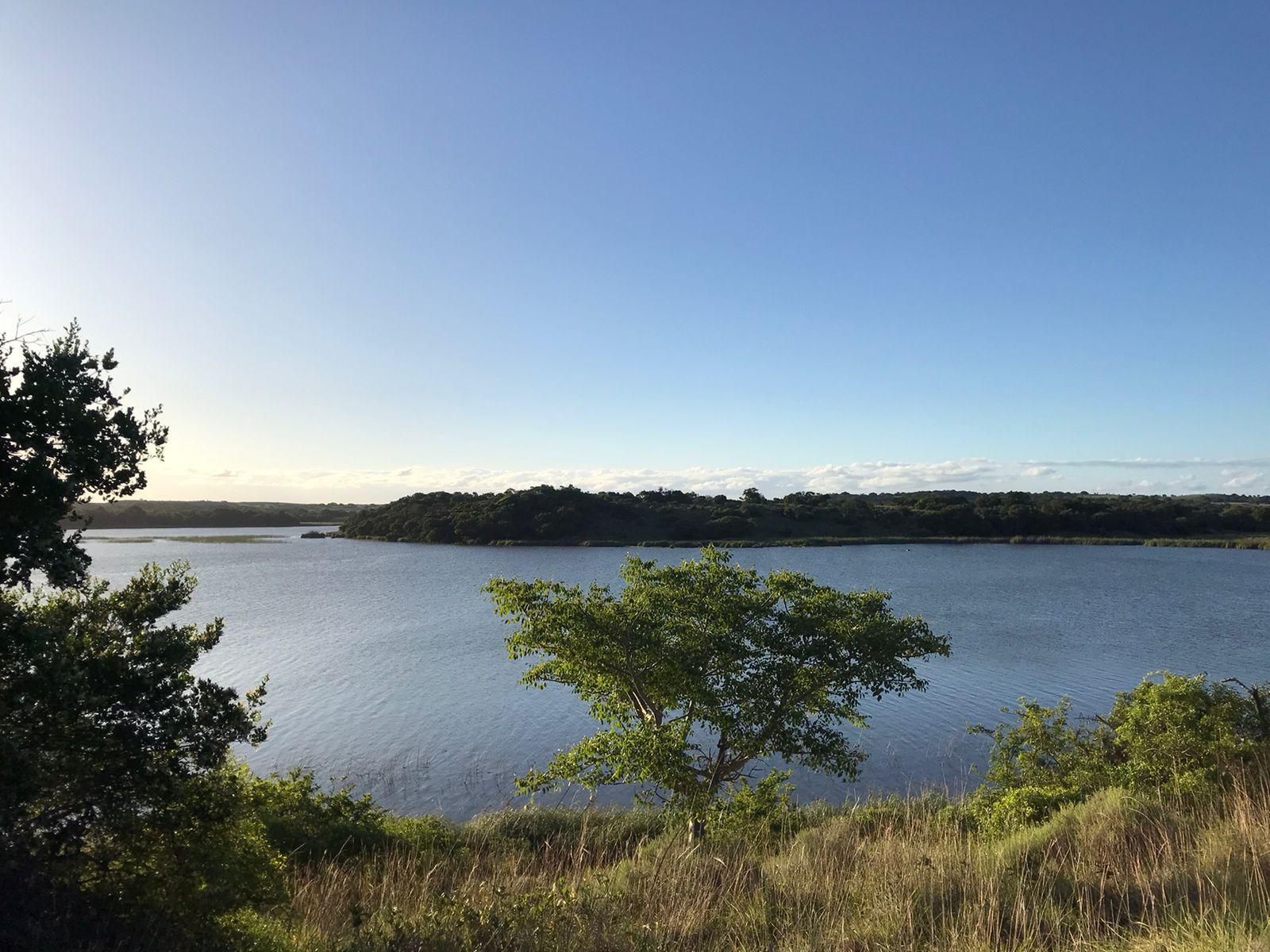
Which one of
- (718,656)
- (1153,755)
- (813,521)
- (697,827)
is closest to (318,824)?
(697,827)

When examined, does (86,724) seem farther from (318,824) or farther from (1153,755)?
(1153,755)

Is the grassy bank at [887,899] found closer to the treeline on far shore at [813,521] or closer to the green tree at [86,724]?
the green tree at [86,724]

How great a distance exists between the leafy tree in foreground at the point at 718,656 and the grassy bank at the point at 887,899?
5176 millimetres

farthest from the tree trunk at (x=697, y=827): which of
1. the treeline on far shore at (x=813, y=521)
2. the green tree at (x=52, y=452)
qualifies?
the treeline on far shore at (x=813, y=521)

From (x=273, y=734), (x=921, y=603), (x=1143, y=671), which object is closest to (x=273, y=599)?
(x=273, y=734)

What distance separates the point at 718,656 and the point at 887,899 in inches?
329

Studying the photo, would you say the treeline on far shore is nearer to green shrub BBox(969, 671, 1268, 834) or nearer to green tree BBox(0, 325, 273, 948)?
green shrub BBox(969, 671, 1268, 834)

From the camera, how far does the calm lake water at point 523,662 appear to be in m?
22.0

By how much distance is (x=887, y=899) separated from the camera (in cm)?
543

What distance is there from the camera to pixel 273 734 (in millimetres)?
24469

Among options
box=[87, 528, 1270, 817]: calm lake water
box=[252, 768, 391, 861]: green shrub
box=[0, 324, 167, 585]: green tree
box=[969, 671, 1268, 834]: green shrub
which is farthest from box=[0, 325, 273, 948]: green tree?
box=[87, 528, 1270, 817]: calm lake water

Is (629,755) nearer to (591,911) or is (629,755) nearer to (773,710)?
(773,710)

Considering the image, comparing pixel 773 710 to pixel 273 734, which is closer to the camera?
pixel 773 710

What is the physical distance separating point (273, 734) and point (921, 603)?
37.3m
